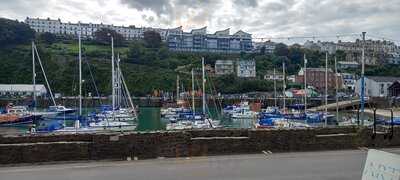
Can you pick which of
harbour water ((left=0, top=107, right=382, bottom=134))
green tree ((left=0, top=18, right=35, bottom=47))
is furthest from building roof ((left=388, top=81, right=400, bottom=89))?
green tree ((left=0, top=18, right=35, bottom=47))

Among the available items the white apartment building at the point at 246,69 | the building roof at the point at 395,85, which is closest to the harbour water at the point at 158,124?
the building roof at the point at 395,85

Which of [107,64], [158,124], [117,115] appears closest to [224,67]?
[107,64]

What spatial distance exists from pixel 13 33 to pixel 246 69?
76.6m

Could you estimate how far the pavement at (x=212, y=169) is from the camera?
40.2ft

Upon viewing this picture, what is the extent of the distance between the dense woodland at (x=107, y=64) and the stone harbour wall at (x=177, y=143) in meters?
92.7

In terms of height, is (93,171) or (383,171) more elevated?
(383,171)

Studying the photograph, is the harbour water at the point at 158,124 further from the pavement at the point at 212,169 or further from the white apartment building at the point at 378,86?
the white apartment building at the point at 378,86

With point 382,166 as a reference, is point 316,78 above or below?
above

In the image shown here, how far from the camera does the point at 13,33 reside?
517 feet

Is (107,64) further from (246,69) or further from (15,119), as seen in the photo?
(15,119)

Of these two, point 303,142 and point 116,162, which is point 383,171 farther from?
point 303,142

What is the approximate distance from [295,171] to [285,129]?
468 cm

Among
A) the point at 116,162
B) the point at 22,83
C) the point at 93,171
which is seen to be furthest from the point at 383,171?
the point at 22,83

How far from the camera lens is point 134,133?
16.0 metres
